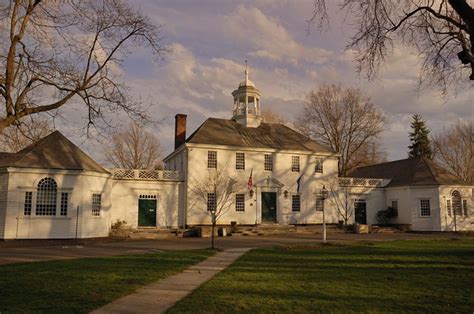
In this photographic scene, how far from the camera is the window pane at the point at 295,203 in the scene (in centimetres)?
3198

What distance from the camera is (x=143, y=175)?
2911 centimetres

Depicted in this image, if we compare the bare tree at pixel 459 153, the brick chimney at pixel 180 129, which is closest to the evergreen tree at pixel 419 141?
the bare tree at pixel 459 153

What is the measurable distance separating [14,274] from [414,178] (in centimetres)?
3116

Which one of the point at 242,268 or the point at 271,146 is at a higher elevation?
the point at 271,146

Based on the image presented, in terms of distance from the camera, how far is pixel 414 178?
111ft

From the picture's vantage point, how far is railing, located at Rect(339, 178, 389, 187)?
113 feet

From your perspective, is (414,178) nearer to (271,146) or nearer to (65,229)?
(271,146)

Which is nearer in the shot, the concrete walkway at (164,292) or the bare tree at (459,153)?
the concrete walkway at (164,292)

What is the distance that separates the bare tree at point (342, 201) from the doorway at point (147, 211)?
14409mm

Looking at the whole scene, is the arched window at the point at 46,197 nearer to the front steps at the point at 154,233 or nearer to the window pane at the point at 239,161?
the front steps at the point at 154,233

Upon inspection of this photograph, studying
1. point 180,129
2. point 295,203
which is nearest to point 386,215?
point 295,203

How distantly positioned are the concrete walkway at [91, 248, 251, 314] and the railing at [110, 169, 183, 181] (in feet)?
55.5

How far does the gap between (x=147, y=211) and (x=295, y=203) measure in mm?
11509

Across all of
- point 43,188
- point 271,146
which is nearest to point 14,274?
point 43,188
